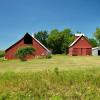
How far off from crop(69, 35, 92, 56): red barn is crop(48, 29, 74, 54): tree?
2147 centimetres

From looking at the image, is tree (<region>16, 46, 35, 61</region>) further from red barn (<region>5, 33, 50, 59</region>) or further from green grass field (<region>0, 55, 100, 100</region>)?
green grass field (<region>0, 55, 100, 100</region>)

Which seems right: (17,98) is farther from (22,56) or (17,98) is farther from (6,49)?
(6,49)

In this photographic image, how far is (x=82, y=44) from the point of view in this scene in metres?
66.5

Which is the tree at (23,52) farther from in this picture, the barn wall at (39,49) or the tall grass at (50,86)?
the tall grass at (50,86)

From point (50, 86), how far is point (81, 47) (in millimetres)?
54854

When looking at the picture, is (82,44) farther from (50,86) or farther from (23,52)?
(50,86)

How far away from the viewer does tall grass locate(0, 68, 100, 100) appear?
10.8 m

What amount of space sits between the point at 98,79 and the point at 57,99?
400cm

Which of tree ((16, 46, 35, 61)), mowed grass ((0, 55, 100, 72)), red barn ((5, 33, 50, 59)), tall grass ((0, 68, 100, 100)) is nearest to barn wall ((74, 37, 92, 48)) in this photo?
red barn ((5, 33, 50, 59))

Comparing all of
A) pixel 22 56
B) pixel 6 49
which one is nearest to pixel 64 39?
pixel 6 49

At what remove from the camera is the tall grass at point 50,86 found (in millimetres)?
10797

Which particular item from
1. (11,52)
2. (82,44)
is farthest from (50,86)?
(82,44)

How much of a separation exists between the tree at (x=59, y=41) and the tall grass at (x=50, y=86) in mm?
75497

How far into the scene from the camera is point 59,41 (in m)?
93.9
